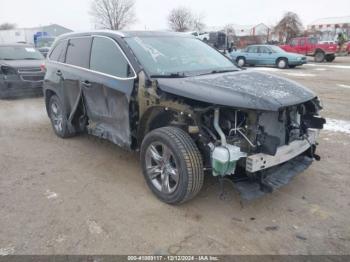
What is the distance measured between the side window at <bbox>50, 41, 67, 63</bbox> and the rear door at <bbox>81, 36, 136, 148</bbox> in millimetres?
1074

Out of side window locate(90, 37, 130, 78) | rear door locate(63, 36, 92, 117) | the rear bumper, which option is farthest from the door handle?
the rear bumper

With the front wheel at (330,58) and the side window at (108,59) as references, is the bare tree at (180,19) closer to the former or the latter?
the front wheel at (330,58)

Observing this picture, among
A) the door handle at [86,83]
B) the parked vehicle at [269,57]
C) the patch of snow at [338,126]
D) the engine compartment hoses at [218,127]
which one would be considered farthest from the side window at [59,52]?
the parked vehicle at [269,57]

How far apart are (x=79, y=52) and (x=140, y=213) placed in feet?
9.29

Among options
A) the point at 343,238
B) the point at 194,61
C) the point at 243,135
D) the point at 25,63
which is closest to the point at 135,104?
the point at 194,61

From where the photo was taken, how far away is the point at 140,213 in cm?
348

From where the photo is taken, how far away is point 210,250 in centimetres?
289

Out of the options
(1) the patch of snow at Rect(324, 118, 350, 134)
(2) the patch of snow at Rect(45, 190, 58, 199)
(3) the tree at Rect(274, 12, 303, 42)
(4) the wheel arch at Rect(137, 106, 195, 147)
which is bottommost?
(2) the patch of snow at Rect(45, 190, 58, 199)

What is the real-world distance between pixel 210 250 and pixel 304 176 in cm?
207

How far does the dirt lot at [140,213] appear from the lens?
117 inches

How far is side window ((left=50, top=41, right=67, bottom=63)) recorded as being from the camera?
5.53 meters

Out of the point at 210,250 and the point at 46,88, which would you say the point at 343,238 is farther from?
the point at 46,88

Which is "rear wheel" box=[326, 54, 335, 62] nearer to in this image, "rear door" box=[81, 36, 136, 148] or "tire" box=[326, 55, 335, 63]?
"tire" box=[326, 55, 335, 63]

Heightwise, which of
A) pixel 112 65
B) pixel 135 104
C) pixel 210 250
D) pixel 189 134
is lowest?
pixel 210 250
